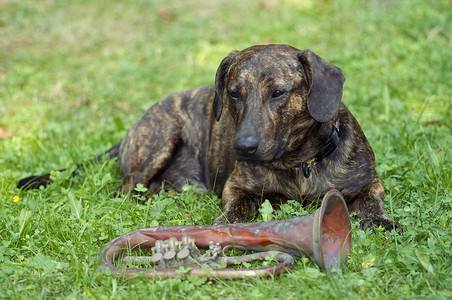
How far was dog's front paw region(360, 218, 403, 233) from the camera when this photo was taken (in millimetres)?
3490

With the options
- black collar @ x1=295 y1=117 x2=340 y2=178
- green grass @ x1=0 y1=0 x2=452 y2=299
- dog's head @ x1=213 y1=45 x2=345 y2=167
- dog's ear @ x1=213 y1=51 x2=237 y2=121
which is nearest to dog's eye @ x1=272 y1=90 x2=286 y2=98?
dog's head @ x1=213 y1=45 x2=345 y2=167

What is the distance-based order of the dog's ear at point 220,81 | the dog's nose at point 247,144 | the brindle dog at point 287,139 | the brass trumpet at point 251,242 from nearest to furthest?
the brass trumpet at point 251,242 < the dog's nose at point 247,144 < the brindle dog at point 287,139 < the dog's ear at point 220,81

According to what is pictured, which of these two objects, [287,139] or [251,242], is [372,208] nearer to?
[287,139]

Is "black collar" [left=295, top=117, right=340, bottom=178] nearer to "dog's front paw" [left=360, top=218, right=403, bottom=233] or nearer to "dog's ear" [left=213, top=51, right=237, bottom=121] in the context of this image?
"dog's front paw" [left=360, top=218, right=403, bottom=233]

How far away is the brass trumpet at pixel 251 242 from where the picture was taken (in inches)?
115

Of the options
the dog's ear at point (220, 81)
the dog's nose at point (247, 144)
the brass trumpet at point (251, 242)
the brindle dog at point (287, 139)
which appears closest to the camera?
the brass trumpet at point (251, 242)

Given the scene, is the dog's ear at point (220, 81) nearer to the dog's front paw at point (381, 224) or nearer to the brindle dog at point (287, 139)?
the brindle dog at point (287, 139)

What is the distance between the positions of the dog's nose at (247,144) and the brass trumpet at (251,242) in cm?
49

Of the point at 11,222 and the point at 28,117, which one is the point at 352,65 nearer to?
the point at 28,117

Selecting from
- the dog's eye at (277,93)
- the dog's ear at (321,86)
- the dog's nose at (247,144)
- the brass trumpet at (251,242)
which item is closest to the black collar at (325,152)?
the dog's ear at (321,86)

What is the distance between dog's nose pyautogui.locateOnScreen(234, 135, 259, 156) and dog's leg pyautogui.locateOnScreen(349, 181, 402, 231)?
94cm

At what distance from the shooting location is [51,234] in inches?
144

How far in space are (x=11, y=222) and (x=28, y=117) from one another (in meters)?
3.19

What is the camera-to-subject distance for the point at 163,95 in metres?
7.10
